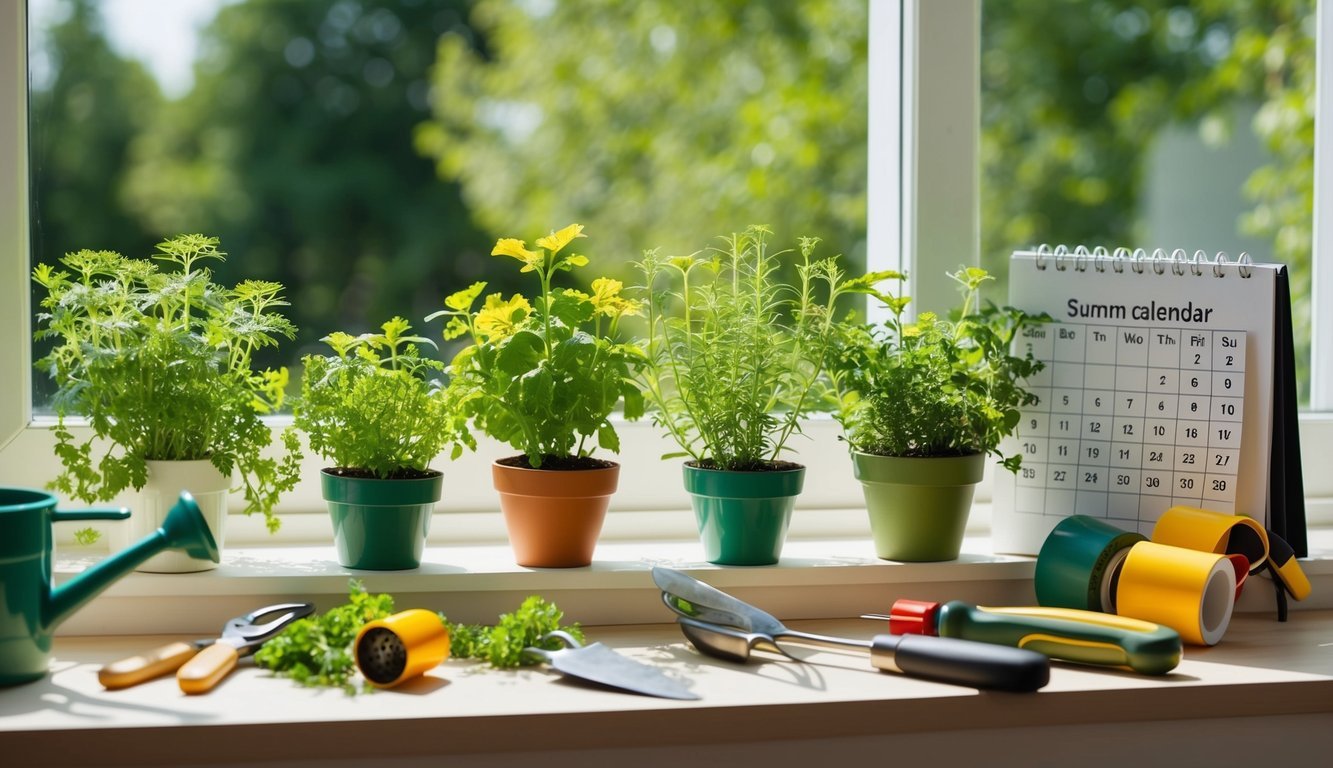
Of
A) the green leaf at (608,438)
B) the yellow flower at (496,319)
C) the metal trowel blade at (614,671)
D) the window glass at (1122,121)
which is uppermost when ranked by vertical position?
the window glass at (1122,121)

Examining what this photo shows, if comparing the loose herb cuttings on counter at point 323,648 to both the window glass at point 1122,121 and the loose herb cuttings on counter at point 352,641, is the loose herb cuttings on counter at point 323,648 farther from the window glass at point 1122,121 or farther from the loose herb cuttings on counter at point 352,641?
the window glass at point 1122,121

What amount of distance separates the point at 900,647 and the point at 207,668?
1.95 feet

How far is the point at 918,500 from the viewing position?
122 centimetres

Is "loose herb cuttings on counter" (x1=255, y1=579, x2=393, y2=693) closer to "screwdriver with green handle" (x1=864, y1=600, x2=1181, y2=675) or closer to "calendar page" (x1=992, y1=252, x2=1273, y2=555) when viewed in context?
"screwdriver with green handle" (x1=864, y1=600, x2=1181, y2=675)

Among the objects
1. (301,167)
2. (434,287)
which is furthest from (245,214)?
(434,287)

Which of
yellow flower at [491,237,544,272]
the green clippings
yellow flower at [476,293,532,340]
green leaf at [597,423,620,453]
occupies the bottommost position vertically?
the green clippings

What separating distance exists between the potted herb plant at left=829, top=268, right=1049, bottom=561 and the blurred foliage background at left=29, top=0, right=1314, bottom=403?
2407 mm

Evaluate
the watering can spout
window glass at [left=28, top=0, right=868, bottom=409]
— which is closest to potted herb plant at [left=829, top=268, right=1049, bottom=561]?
the watering can spout

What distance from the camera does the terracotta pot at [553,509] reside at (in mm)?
1161

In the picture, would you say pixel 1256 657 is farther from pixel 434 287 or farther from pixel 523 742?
pixel 434 287

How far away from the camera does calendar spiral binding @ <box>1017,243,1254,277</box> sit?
1.28 meters

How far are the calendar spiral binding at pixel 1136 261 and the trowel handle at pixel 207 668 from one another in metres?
0.98

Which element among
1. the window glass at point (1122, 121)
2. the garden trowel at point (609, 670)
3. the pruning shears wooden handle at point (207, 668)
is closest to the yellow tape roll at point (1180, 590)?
the garden trowel at point (609, 670)

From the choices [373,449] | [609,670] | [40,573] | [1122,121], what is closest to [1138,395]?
[609,670]
